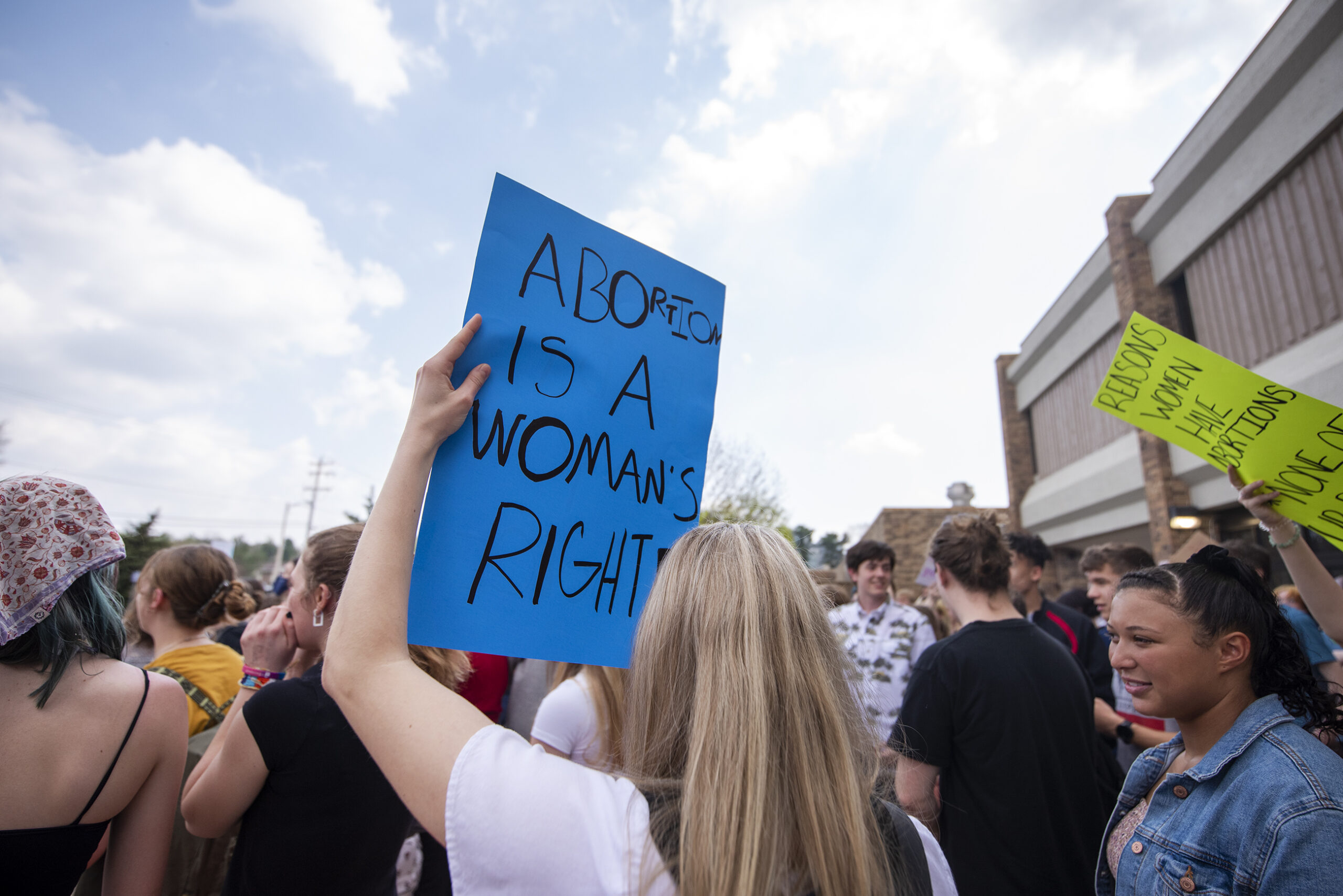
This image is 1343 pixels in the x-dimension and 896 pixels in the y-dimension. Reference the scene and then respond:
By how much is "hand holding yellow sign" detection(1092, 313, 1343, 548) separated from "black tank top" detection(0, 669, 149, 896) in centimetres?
298

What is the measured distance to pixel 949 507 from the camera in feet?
60.2

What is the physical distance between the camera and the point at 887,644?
4.29 meters

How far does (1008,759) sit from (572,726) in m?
→ 1.54

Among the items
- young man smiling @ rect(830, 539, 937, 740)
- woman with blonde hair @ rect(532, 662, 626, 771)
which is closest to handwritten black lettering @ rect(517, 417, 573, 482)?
woman with blonde hair @ rect(532, 662, 626, 771)

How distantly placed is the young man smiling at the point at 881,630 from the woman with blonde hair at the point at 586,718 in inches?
77.9

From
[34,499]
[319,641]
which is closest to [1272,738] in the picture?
[319,641]

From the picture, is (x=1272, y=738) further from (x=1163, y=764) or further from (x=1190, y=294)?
(x=1190, y=294)

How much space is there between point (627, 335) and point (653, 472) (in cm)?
33

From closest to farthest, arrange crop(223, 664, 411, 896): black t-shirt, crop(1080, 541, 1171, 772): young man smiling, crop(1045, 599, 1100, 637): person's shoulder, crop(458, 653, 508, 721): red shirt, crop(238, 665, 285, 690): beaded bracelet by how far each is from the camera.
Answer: crop(223, 664, 411, 896): black t-shirt, crop(238, 665, 285, 690): beaded bracelet, crop(1080, 541, 1171, 772): young man smiling, crop(458, 653, 508, 721): red shirt, crop(1045, 599, 1100, 637): person's shoulder

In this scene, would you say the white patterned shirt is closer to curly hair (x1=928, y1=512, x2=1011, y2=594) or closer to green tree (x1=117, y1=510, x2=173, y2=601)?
curly hair (x1=928, y1=512, x2=1011, y2=594)

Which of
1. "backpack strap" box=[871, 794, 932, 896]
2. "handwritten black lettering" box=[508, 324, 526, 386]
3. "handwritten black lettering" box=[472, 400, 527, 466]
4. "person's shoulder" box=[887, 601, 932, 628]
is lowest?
"backpack strap" box=[871, 794, 932, 896]

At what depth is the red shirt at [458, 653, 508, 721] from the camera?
385cm

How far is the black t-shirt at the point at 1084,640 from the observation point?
4.20 meters

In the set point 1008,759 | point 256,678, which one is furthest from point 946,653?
point 256,678
